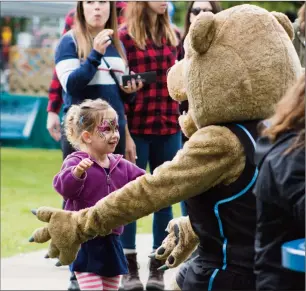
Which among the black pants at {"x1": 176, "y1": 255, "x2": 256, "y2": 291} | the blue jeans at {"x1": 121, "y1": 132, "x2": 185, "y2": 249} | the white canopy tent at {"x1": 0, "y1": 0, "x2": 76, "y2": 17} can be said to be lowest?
the white canopy tent at {"x1": 0, "y1": 0, "x2": 76, "y2": 17}

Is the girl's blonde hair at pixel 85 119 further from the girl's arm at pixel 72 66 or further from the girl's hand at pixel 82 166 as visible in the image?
the girl's arm at pixel 72 66

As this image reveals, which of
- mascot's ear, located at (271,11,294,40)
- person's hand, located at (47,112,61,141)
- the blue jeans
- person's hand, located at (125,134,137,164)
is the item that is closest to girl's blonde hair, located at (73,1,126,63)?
person's hand, located at (125,134,137,164)

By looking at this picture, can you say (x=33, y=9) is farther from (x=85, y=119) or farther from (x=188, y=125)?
(x=188, y=125)

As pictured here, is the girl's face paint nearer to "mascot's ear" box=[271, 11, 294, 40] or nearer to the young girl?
the young girl

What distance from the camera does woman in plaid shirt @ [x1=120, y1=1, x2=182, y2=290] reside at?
732 centimetres

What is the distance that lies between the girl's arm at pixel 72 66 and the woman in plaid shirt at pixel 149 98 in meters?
0.54

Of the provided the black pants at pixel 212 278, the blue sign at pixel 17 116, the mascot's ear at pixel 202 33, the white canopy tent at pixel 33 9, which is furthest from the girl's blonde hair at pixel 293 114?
the white canopy tent at pixel 33 9

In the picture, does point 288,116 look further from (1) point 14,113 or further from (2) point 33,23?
(2) point 33,23

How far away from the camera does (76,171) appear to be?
5258 millimetres

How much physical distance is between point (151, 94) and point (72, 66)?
737mm

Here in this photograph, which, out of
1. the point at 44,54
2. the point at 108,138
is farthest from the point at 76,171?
the point at 44,54

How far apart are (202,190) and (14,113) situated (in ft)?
54.2

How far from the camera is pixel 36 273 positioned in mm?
8195

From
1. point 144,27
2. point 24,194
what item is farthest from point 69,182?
point 24,194
